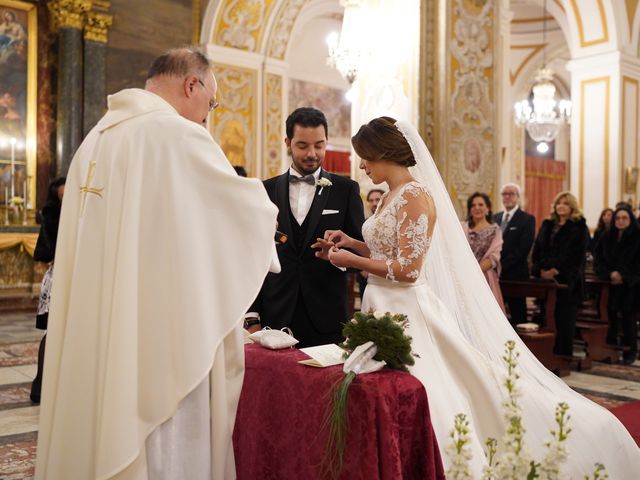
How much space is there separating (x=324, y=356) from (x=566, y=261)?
4.87 metres

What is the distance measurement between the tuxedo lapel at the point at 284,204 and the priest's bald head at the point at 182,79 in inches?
35.1

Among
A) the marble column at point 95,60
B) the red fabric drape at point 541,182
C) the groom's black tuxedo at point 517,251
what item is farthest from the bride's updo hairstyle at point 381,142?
the red fabric drape at point 541,182

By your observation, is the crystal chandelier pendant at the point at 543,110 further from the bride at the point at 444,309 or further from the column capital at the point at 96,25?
the bride at the point at 444,309

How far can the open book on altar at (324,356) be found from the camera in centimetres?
247

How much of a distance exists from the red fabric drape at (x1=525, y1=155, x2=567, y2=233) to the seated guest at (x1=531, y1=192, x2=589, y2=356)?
53.3 ft

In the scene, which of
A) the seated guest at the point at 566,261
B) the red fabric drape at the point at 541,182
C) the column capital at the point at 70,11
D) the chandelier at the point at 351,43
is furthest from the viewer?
the red fabric drape at the point at 541,182

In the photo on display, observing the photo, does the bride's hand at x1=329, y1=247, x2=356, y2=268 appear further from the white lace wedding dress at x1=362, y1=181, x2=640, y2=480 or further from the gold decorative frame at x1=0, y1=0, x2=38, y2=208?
the gold decorative frame at x1=0, y1=0, x2=38, y2=208

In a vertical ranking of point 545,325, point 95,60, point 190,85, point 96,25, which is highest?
point 96,25

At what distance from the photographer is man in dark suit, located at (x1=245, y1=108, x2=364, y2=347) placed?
124 inches

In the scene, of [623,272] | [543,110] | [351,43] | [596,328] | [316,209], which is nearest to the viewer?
[316,209]

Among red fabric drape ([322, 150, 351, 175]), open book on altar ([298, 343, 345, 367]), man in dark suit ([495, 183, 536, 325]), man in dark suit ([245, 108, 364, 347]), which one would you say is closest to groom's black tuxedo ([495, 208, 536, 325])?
man in dark suit ([495, 183, 536, 325])

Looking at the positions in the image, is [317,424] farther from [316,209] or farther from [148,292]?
[316,209]

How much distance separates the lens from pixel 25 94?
1097cm

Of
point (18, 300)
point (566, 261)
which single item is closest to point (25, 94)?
point (18, 300)
